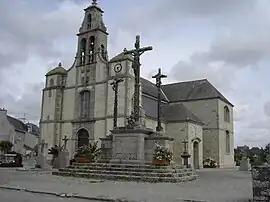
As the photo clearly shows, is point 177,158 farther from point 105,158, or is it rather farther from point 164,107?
point 105,158

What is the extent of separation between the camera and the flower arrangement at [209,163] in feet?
132

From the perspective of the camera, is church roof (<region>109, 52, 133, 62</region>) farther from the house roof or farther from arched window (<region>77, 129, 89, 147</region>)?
the house roof

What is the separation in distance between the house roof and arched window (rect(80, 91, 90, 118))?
13658mm

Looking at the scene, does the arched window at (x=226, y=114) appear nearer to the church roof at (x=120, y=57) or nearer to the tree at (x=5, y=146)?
the church roof at (x=120, y=57)

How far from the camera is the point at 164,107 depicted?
136 feet

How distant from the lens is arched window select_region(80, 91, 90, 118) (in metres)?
36.6

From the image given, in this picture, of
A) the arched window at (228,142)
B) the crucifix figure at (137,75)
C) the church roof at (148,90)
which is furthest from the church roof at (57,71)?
the arched window at (228,142)

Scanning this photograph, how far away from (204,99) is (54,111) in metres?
19.7

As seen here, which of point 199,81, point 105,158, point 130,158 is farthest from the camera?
point 199,81

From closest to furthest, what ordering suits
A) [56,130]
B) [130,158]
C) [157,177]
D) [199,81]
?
[157,177] → [130,158] → [56,130] → [199,81]

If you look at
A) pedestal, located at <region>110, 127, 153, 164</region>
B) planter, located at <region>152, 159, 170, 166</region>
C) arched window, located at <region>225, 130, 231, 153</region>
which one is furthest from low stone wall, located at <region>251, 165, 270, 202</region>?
arched window, located at <region>225, 130, 231, 153</region>

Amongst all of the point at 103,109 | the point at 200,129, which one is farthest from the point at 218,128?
the point at 103,109

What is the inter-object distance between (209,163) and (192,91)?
10696 mm

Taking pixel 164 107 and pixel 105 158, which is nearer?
pixel 105 158
